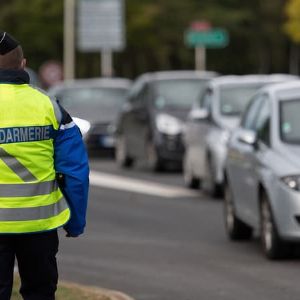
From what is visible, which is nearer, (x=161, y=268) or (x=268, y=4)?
(x=161, y=268)

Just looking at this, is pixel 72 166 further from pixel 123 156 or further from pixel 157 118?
pixel 123 156

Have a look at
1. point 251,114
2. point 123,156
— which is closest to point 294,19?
point 123,156

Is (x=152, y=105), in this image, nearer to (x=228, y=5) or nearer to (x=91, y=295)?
(x=91, y=295)

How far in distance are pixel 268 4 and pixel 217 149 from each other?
282ft

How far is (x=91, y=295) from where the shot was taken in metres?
10.4

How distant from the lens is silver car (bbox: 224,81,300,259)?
1277 cm

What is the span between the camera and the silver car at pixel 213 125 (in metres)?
20.2

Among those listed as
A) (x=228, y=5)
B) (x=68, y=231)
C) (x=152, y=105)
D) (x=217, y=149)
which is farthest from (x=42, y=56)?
(x=68, y=231)

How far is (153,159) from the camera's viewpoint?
25609 millimetres

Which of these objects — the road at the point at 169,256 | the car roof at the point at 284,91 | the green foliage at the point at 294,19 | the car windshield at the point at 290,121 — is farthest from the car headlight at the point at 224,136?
the green foliage at the point at 294,19

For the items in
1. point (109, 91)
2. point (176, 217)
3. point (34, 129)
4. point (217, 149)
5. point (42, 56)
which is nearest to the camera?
point (34, 129)

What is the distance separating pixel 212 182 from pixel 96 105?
11739mm

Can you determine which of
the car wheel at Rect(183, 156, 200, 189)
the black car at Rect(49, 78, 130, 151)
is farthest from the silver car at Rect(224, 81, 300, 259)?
the black car at Rect(49, 78, 130, 151)

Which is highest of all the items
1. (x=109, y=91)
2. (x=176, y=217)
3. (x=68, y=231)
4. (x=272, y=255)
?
(x=68, y=231)
